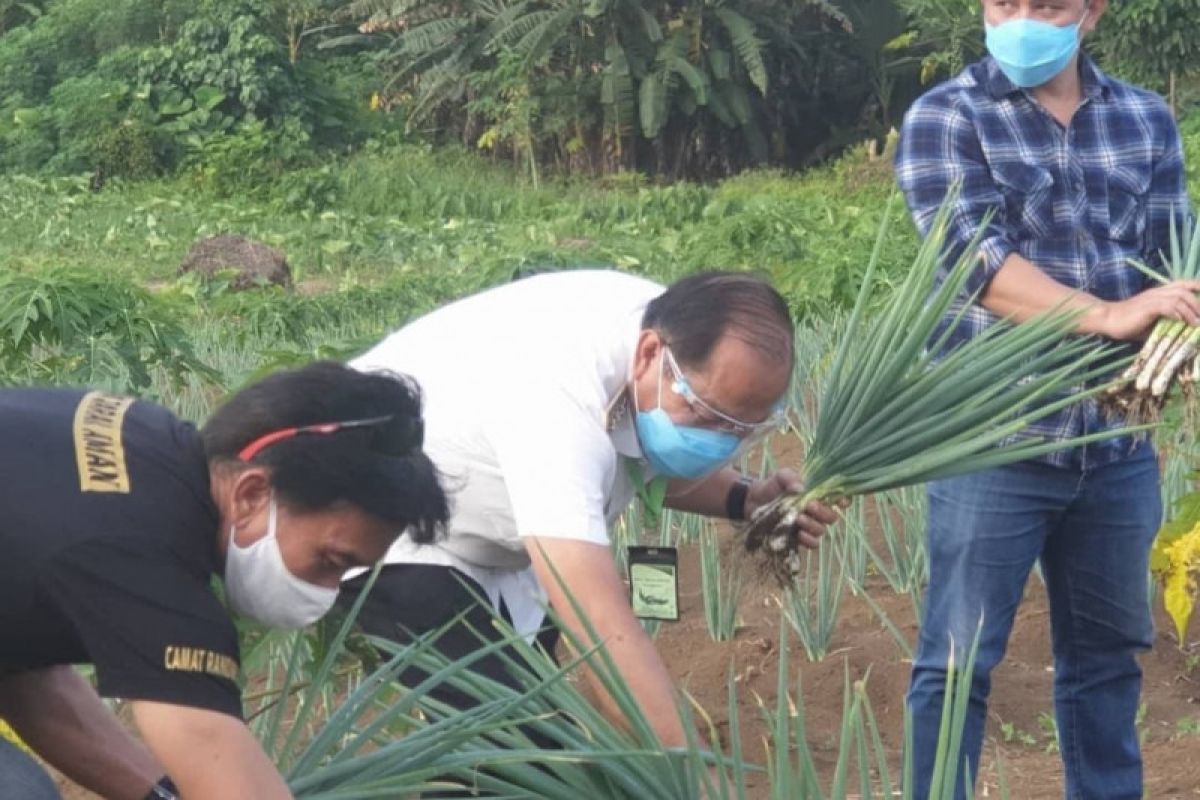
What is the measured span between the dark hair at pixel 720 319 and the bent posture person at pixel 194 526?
49cm

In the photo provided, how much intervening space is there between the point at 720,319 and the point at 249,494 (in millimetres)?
716

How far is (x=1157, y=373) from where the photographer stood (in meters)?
2.95

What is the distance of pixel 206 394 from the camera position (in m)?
6.04

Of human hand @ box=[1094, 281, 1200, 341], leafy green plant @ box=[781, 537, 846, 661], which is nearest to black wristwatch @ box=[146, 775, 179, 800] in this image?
human hand @ box=[1094, 281, 1200, 341]

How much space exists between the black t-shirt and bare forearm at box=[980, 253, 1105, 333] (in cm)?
145

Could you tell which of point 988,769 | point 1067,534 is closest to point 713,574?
point 988,769

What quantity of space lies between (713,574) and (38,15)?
70.0 feet

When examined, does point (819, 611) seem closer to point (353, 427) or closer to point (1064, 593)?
point (1064, 593)

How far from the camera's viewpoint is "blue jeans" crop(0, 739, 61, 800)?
2.12 metres

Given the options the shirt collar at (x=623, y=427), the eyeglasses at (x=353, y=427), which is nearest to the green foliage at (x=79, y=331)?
the shirt collar at (x=623, y=427)

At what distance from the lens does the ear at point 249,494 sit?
193 centimetres

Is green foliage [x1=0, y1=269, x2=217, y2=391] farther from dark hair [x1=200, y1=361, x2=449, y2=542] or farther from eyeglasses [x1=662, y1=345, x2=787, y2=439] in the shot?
dark hair [x1=200, y1=361, x2=449, y2=542]

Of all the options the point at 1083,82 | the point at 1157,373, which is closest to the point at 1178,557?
the point at 1157,373

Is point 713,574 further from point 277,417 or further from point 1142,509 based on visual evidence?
point 277,417
